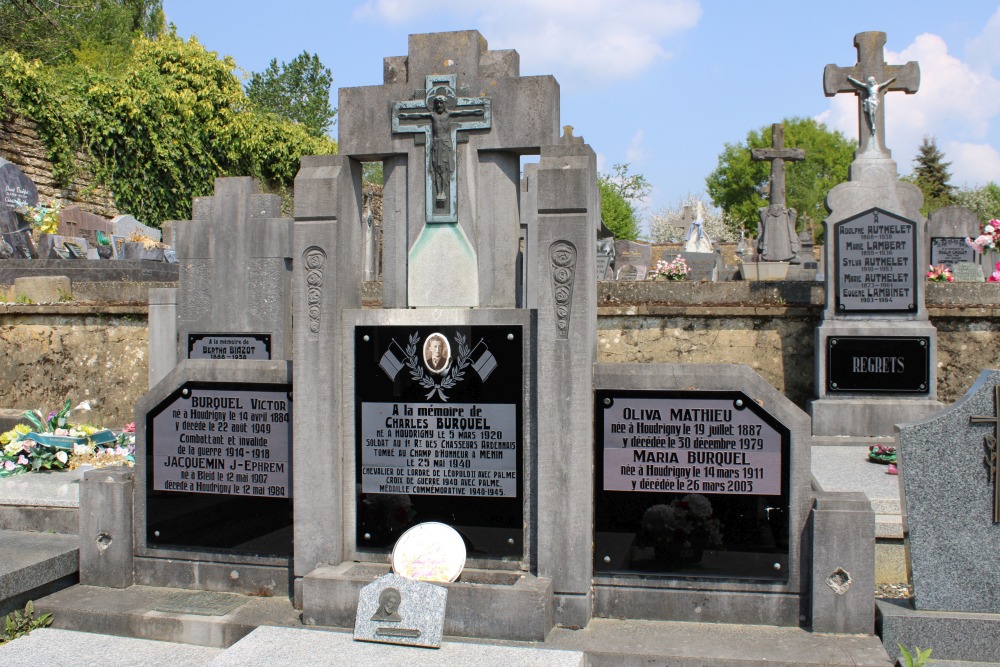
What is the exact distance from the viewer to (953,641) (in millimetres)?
4039

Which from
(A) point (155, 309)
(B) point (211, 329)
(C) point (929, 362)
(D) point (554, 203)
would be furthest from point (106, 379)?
(C) point (929, 362)

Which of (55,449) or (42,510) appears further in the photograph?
(55,449)

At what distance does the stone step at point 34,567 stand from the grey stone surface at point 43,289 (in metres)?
6.58

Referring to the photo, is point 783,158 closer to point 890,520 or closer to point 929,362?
point 929,362

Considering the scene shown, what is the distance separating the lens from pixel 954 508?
4.13 meters

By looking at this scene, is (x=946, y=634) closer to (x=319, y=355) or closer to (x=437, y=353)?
(x=437, y=353)

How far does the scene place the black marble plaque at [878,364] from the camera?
9102mm

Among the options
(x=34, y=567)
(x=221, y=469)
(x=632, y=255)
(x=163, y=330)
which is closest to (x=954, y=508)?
(x=221, y=469)

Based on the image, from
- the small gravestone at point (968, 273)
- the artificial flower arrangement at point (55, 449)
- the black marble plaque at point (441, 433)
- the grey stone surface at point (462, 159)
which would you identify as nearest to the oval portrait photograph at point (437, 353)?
the black marble plaque at point (441, 433)

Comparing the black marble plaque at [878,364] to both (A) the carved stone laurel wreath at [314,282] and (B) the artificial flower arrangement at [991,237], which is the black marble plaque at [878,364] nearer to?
(B) the artificial flower arrangement at [991,237]

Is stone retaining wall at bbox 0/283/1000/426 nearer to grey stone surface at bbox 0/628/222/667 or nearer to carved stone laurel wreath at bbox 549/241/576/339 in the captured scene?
carved stone laurel wreath at bbox 549/241/576/339

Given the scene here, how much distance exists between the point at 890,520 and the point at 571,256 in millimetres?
3024

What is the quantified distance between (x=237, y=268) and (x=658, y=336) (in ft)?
15.5

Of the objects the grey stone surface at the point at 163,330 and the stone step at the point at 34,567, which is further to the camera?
the grey stone surface at the point at 163,330
